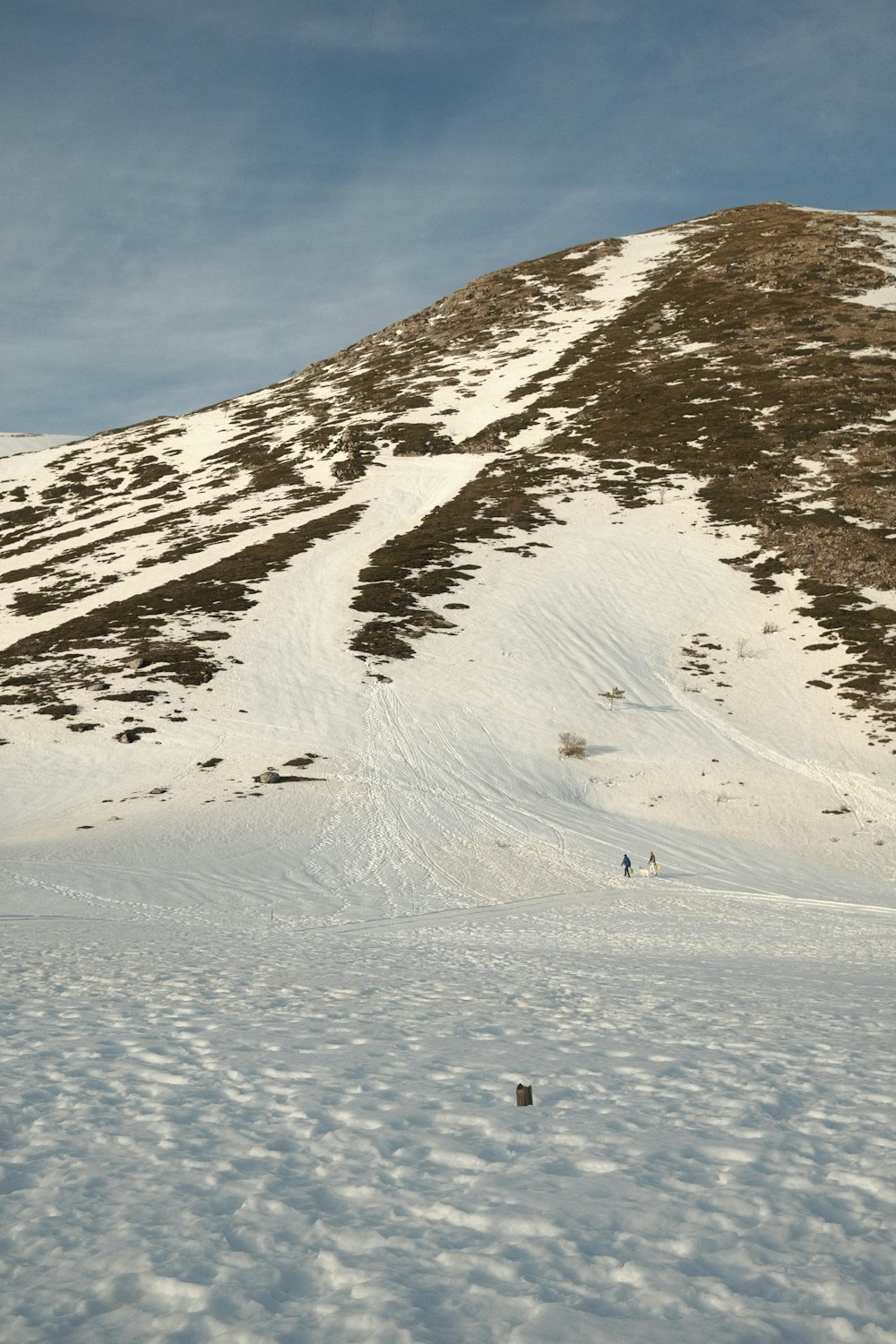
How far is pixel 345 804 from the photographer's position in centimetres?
3547

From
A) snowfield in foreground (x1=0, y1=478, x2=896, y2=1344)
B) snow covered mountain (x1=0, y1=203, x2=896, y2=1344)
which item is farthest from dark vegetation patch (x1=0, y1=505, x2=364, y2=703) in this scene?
snowfield in foreground (x1=0, y1=478, x2=896, y2=1344)

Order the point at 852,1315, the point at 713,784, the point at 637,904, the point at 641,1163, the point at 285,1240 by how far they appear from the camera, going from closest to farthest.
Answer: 1. the point at 852,1315
2. the point at 285,1240
3. the point at 641,1163
4. the point at 637,904
5. the point at 713,784

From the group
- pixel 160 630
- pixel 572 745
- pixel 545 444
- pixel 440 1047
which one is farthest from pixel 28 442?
pixel 440 1047

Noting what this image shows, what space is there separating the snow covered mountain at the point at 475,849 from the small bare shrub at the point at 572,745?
2.35ft

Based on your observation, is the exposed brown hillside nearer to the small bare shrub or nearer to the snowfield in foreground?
the small bare shrub

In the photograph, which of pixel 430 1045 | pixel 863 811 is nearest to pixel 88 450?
pixel 863 811

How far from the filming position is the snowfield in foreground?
528cm

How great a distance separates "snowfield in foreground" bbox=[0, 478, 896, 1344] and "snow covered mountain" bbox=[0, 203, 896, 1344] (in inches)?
2.0

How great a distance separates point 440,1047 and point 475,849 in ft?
73.2

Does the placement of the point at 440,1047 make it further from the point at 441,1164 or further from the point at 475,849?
the point at 475,849

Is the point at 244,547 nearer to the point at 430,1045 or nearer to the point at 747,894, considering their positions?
the point at 747,894

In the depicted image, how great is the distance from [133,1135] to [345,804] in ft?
93.0

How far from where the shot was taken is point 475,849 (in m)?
32.1

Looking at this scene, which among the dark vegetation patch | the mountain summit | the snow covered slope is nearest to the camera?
the mountain summit
